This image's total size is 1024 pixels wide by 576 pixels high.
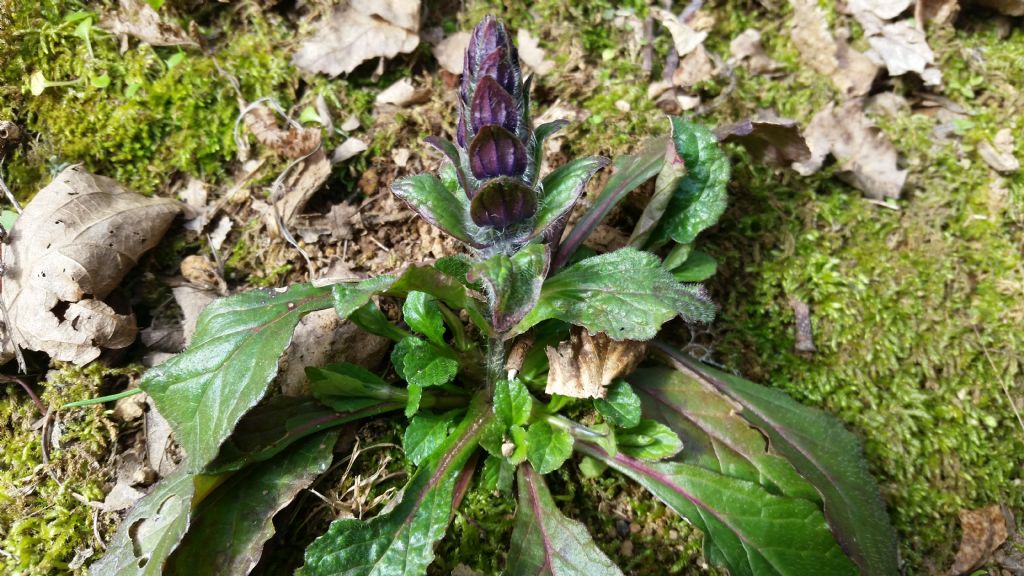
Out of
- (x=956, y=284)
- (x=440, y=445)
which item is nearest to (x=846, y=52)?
(x=956, y=284)

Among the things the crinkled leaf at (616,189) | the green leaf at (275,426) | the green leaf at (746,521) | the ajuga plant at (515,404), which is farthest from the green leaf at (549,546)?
the crinkled leaf at (616,189)

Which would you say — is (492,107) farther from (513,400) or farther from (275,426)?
(275,426)

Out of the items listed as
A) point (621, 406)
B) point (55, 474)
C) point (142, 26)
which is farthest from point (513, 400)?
point (142, 26)

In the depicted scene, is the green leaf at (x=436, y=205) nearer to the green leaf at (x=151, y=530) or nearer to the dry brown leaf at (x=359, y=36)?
the green leaf at (x=151, y=530)

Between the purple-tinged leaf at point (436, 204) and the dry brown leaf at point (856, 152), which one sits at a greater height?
the purple-tinged leaf at point (436, 204)

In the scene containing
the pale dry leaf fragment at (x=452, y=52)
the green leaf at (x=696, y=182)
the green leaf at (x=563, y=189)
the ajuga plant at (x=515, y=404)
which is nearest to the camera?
the ajuga plant at (x=515, y=404)

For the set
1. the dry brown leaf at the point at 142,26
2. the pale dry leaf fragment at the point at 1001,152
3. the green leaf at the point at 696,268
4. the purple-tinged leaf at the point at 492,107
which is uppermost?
the dry brown leaf at the point at 142,26

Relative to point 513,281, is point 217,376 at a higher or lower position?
lower
